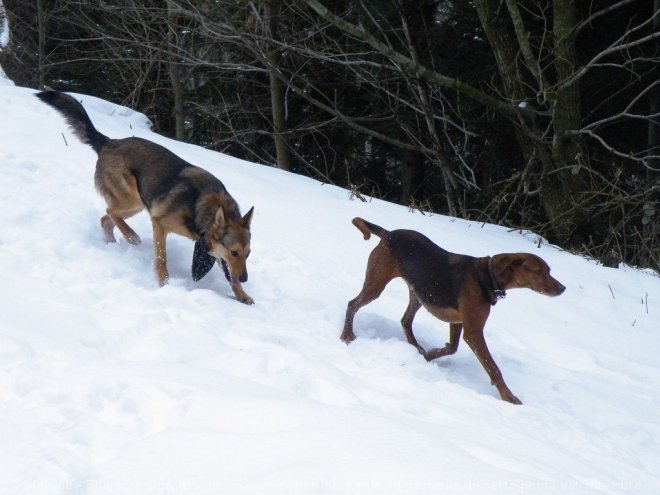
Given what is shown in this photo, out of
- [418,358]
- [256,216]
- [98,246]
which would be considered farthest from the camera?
[256,216]

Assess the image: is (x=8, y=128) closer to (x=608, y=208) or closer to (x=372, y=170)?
(x=608, y=208)

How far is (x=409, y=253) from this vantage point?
658 cm

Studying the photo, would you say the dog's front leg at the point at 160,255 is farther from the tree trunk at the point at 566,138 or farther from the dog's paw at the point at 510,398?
the tree trunk at the point at 566,138

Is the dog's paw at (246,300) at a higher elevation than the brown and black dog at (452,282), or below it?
below

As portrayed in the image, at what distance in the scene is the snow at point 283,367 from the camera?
11.0 feet

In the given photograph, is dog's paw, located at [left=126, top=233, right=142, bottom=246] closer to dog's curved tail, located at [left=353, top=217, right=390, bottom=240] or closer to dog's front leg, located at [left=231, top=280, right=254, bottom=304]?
dog's front leg, located at [left=231, top=280, right=254, bottom=304]

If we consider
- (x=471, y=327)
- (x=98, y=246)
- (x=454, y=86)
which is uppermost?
(x=454, y=86)

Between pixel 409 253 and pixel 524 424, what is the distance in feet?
6.22

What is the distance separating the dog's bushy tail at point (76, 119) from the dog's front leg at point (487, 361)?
456cm

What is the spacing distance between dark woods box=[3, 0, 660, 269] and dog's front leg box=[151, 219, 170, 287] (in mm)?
4177

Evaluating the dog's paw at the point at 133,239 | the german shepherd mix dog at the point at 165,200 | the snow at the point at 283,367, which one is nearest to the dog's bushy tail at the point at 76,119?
the german shepherd mix dog at the point at 165,200

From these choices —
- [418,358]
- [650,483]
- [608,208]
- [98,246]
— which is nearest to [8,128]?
[98,246]

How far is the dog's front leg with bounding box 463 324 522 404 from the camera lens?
5.91 m

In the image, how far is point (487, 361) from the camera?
605 centimetres
